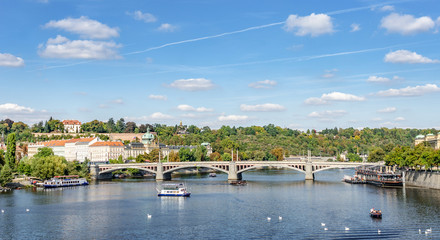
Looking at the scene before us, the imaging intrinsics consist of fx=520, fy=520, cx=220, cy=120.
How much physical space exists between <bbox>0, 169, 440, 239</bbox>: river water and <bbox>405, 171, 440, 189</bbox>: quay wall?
2635 millimetres

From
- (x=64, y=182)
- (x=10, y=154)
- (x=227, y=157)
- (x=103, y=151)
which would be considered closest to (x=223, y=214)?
(x=64, y=182)

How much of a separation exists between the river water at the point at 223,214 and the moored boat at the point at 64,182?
11005 millimetres

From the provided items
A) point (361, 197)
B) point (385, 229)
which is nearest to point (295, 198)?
point (361, 197)

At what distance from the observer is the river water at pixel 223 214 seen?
52209mm

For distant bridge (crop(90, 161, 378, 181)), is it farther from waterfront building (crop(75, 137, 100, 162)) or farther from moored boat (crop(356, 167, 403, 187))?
waterfront building (crop(75, 137, 100, 162))

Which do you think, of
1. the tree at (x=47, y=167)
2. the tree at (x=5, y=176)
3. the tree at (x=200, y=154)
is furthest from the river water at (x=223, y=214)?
the tree at (x=200, y=154)

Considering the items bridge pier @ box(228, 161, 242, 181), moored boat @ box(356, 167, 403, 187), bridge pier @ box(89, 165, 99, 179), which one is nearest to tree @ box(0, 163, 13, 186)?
bridge pier @ box(89, 165, 99, 179)

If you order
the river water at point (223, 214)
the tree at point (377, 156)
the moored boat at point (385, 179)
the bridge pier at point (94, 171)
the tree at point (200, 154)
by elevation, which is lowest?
the river water at point (223, 214)

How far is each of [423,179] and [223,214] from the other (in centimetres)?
4542

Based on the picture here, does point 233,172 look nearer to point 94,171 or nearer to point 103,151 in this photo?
point 94,171

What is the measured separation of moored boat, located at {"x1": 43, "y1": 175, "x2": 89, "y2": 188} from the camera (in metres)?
105

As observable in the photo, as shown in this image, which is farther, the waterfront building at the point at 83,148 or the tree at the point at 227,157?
the tree at the point at 227,157

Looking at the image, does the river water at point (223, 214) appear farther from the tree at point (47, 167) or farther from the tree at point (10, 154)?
the tree at point (10, 154)

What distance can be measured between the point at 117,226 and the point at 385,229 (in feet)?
92.9
